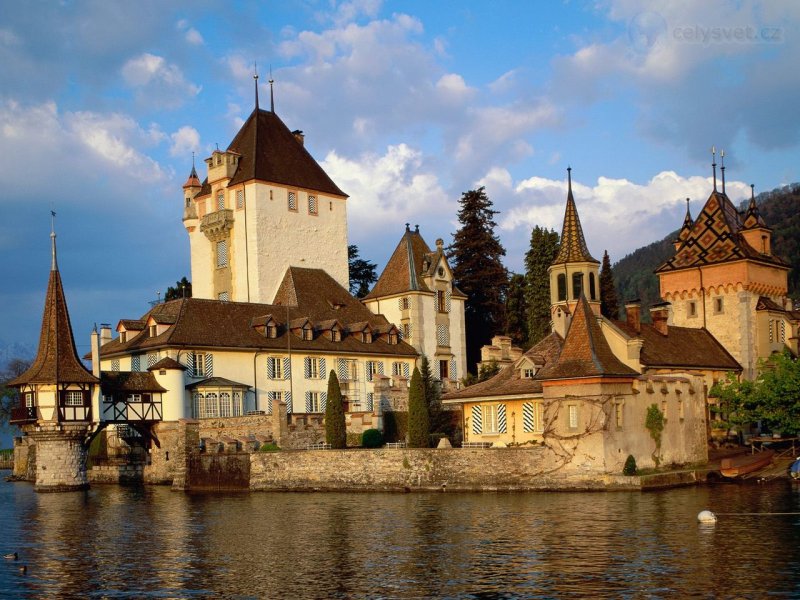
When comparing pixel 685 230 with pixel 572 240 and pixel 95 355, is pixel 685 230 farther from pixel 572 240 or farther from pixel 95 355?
pixel 95 355

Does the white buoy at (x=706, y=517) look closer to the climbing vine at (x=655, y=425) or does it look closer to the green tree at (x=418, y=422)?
the climbing vine at (x=655, y=425)

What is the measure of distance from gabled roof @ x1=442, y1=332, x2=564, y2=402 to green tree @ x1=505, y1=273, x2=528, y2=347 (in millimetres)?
26265

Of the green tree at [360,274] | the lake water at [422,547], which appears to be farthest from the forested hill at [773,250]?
the lake water at [422,547]

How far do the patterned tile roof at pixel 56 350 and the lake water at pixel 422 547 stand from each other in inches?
474

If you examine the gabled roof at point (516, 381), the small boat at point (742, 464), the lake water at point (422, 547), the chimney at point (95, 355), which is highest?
the chimney at point (95, 355)

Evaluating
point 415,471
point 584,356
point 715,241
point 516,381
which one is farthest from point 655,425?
point 715,241

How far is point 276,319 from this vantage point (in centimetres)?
7150

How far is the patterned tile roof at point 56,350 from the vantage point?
58.6 meters

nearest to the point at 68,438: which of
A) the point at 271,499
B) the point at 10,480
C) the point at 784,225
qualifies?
the point at 271,499

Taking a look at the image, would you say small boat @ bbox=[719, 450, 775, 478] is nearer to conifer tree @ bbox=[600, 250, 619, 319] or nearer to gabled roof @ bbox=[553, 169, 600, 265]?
gabled roof @ bbox=[553, 169, 600, 265]

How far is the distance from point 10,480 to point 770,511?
54.4 metres

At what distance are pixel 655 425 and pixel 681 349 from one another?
1313cm

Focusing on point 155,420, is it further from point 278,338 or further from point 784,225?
point 784,225

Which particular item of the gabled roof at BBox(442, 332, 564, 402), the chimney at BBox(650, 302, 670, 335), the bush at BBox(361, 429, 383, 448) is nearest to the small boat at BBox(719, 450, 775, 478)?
the gabled roof at BBox(442, 332, 564, 402)
